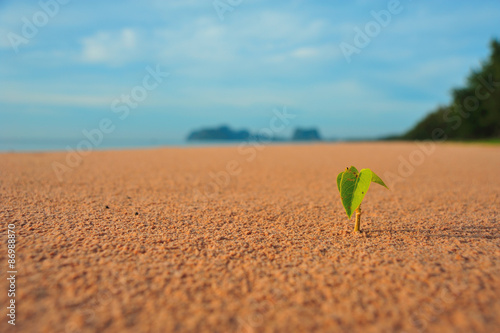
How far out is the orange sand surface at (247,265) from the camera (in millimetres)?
1539

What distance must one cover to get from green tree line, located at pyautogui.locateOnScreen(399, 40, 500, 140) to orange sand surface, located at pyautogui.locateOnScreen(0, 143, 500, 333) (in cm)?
2875

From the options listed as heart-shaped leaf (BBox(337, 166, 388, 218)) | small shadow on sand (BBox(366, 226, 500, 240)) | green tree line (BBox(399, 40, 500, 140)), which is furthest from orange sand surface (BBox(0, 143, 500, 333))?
green tree line (BBox(399, 40, 500, 140))

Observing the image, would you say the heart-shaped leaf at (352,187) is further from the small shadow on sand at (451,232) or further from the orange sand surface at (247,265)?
the small shadow on sand at (451,232)

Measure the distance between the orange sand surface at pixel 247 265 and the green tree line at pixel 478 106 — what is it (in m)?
28.7

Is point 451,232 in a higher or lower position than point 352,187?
lower

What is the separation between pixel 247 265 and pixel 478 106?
3495 centimetres

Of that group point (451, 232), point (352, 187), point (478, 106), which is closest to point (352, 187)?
point (352, 187)

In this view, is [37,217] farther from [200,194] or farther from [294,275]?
[294,275]

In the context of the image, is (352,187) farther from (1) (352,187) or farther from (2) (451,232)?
(2) (451,232)

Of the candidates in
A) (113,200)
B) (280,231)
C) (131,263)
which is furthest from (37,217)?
(280,231)

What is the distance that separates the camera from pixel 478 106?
28.9 m

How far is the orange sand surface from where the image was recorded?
154cm

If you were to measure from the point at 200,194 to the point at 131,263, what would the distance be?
2401 mm

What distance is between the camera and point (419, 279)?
191 centimetres
